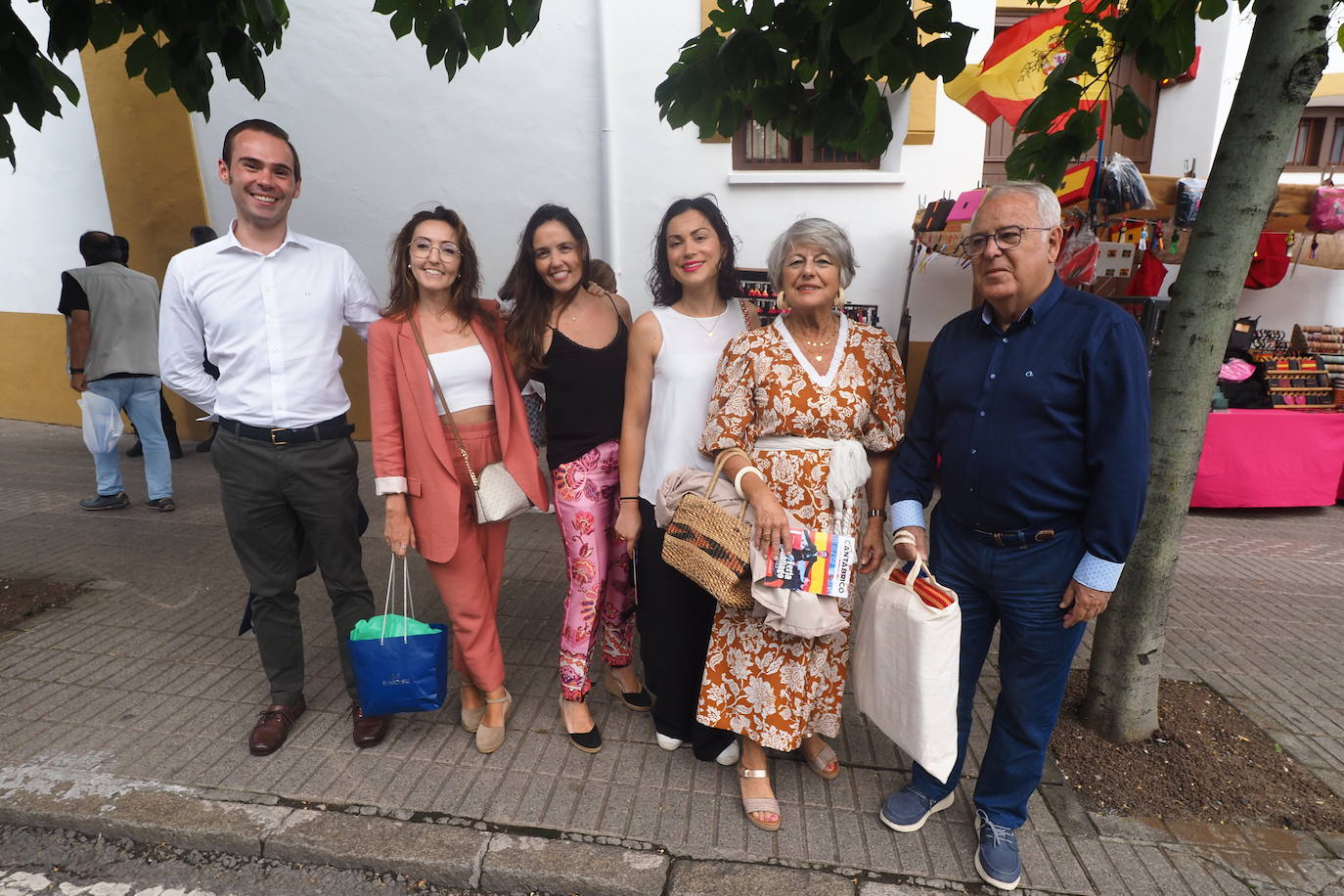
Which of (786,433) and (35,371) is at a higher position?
(786,433)

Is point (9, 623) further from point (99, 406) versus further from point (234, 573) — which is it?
point (99, 406)

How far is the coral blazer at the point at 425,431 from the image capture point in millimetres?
2600

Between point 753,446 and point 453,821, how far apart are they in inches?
63.3

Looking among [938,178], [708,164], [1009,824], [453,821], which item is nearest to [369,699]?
[453,821]

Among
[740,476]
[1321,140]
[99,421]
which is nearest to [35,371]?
[99,421]

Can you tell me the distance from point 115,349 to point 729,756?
18.2ft

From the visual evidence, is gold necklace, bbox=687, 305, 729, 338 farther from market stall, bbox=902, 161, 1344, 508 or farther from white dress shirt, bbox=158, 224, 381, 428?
market stall, bbox=902, 161, 1344, 508

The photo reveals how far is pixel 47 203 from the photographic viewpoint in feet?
26.1

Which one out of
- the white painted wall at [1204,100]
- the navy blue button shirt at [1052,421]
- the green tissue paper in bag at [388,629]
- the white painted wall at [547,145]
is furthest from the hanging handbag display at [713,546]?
the white painted wall at [1204,100]

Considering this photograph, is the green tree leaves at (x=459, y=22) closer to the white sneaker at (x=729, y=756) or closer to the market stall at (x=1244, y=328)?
the white sneaker at (x=729, y=756)

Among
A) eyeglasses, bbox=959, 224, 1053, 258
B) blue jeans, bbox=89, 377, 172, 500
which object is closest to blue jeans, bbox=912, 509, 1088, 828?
eyeglasses, bbox=959, 224, 1053, 258

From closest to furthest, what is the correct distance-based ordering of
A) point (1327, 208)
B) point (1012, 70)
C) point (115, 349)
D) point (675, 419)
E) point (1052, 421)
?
point (1052, 421) → point (675, 419) → point (1012, 70) → point (1327, 208) → point (115, 349)

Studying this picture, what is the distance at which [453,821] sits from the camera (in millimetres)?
2447

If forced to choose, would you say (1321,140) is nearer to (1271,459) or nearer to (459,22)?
(1271,459)
